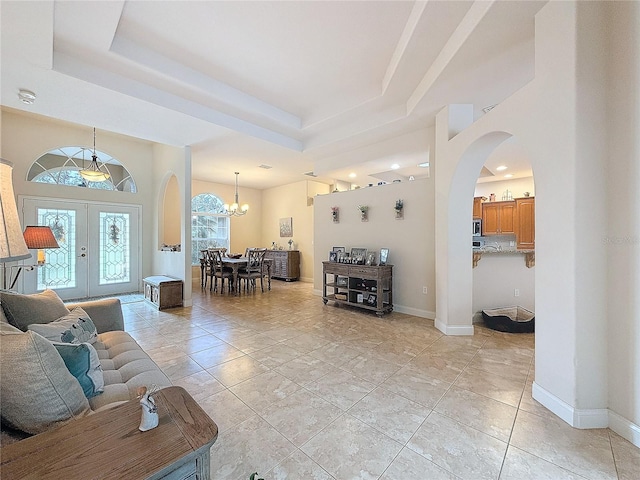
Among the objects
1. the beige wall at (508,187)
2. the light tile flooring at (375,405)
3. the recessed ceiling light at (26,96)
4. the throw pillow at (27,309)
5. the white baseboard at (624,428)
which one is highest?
the recessed ceiling light at (26,96)

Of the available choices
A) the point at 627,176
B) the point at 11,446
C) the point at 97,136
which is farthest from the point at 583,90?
the point at 97,136

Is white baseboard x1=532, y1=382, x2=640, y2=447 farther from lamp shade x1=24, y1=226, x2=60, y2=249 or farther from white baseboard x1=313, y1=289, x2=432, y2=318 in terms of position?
lamp shade x1=24, y1=226, x2=60, y2=249

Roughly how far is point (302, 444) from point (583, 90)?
10.0 ft

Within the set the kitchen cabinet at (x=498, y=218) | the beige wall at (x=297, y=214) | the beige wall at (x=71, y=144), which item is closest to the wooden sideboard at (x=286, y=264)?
the beige wall at (x=297, y=214)

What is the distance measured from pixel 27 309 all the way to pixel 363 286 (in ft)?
13.7

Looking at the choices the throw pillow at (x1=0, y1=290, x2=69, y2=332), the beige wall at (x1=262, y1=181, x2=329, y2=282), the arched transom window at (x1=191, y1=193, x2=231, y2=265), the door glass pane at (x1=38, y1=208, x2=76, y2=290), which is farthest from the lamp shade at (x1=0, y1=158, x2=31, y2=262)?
the arched transom window at (x1=191, y1=193, x2=231, y2=265)

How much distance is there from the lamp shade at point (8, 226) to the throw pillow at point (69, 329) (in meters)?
0.81

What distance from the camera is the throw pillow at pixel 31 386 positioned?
3.34 feet

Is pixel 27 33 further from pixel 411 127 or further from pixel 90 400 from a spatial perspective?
pixel 411 127

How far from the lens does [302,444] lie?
1744 mm

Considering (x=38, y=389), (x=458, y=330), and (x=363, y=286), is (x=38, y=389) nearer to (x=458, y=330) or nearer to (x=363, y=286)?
(x=458, y=330)

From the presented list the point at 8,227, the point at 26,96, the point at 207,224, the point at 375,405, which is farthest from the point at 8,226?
the point at 207,224

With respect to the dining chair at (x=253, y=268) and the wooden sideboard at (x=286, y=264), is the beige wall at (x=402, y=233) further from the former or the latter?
the wooden sideboard at (x=286, y=264)

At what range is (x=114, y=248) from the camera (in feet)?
20.4
